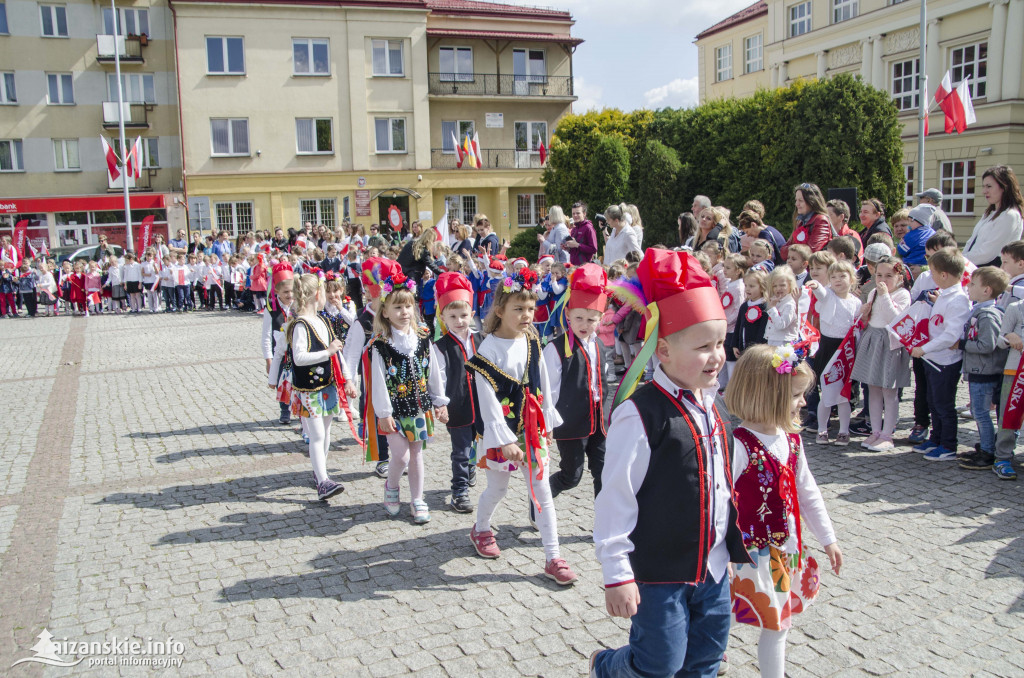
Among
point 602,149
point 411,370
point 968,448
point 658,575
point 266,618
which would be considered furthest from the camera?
point 602,149

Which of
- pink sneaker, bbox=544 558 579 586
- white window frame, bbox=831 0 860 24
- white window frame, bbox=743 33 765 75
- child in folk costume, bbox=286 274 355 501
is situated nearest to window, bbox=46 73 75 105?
white window frame, bbox=743 33 765 75

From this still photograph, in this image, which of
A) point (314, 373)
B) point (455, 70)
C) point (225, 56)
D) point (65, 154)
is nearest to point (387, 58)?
point (455, 70)

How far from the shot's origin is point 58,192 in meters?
34.6

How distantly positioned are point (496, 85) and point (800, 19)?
49.9 ft

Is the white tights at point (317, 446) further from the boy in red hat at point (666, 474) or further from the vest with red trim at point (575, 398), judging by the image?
the boy in red hat at point (666, 474)

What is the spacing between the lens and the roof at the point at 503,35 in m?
37.0

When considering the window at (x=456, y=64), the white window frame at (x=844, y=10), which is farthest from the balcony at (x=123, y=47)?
the white window frame at (x=844, y=10)

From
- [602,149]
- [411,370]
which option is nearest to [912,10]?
[602,149]

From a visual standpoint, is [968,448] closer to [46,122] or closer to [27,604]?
Answer: [27,604]

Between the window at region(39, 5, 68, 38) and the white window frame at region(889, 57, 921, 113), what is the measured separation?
3650cm

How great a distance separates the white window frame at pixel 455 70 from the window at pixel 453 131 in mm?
2156

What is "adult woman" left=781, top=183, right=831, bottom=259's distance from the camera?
28.6 ft

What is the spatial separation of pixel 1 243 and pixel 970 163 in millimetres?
34764

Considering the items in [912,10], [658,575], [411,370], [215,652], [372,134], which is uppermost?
[912,10]
